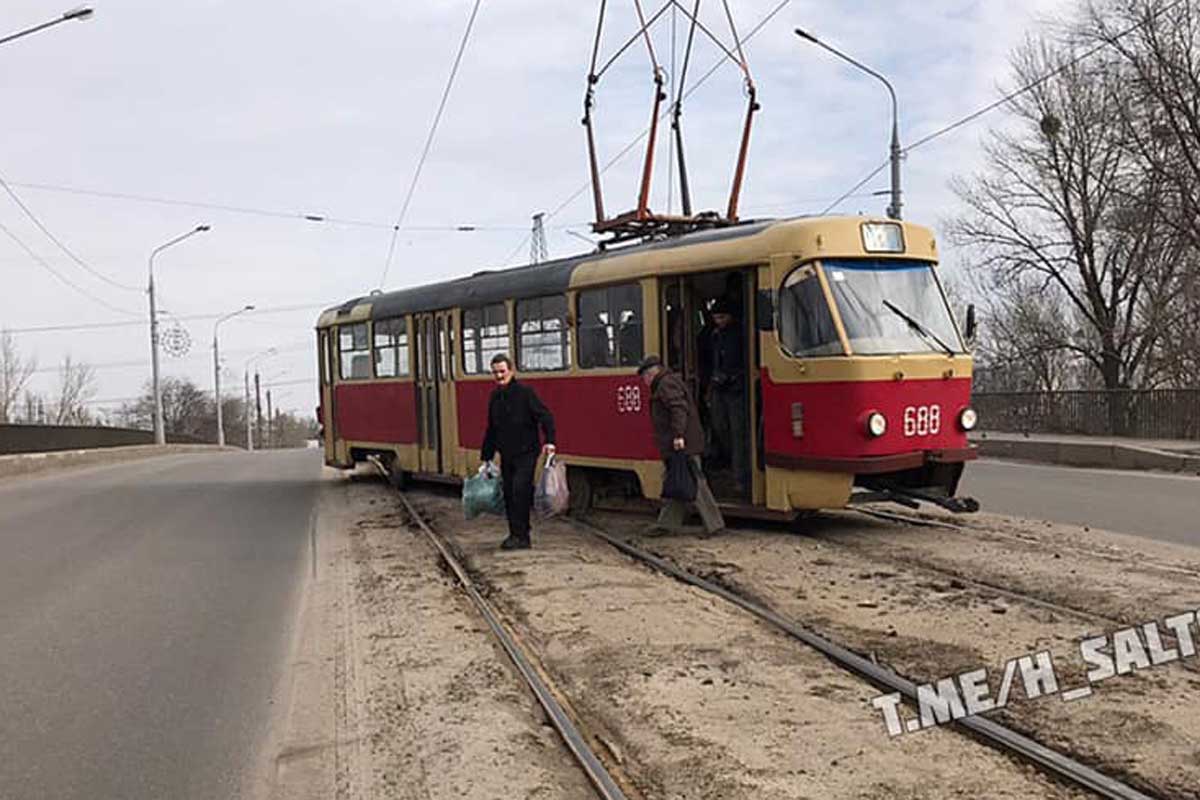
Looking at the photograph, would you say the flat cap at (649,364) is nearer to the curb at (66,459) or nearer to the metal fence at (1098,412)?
the metal fence at (1098,412)

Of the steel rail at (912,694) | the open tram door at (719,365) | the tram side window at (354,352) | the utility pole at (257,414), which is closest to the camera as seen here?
the steel rail at (912,694)

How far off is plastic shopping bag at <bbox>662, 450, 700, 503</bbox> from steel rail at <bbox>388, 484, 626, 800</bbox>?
1995mm

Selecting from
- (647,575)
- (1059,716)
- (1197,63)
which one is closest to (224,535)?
(647,575)

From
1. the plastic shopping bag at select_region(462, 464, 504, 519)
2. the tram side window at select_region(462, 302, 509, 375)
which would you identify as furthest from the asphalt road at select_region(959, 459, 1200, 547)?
the tram side window at select_region(462, 302, 509, 375)

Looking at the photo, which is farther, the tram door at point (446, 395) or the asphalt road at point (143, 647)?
the tram door at point (446, 395)

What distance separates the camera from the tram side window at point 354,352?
17.6 meters

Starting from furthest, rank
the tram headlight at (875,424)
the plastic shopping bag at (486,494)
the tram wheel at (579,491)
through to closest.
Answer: the tram wheel at (579,491)
the plastic shopping bag at (486,494)
the tram headlight at (875,424)

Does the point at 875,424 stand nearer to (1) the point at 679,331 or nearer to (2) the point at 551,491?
(1) the point at 679,331

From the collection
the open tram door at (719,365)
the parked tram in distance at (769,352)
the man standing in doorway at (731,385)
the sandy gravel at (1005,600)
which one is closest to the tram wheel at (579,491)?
the parked tram in distance at (769,352)

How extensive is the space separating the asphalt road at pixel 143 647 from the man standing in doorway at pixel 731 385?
Result: 4.06 metres

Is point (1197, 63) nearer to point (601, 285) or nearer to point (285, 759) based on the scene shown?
point (601, 285)

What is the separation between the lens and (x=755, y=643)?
6.45m

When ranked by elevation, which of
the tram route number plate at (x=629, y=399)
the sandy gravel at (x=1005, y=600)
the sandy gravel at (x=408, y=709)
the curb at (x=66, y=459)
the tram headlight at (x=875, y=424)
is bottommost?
the sandy gravel at (x=408, y=709)

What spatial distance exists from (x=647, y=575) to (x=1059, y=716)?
4.15 m
